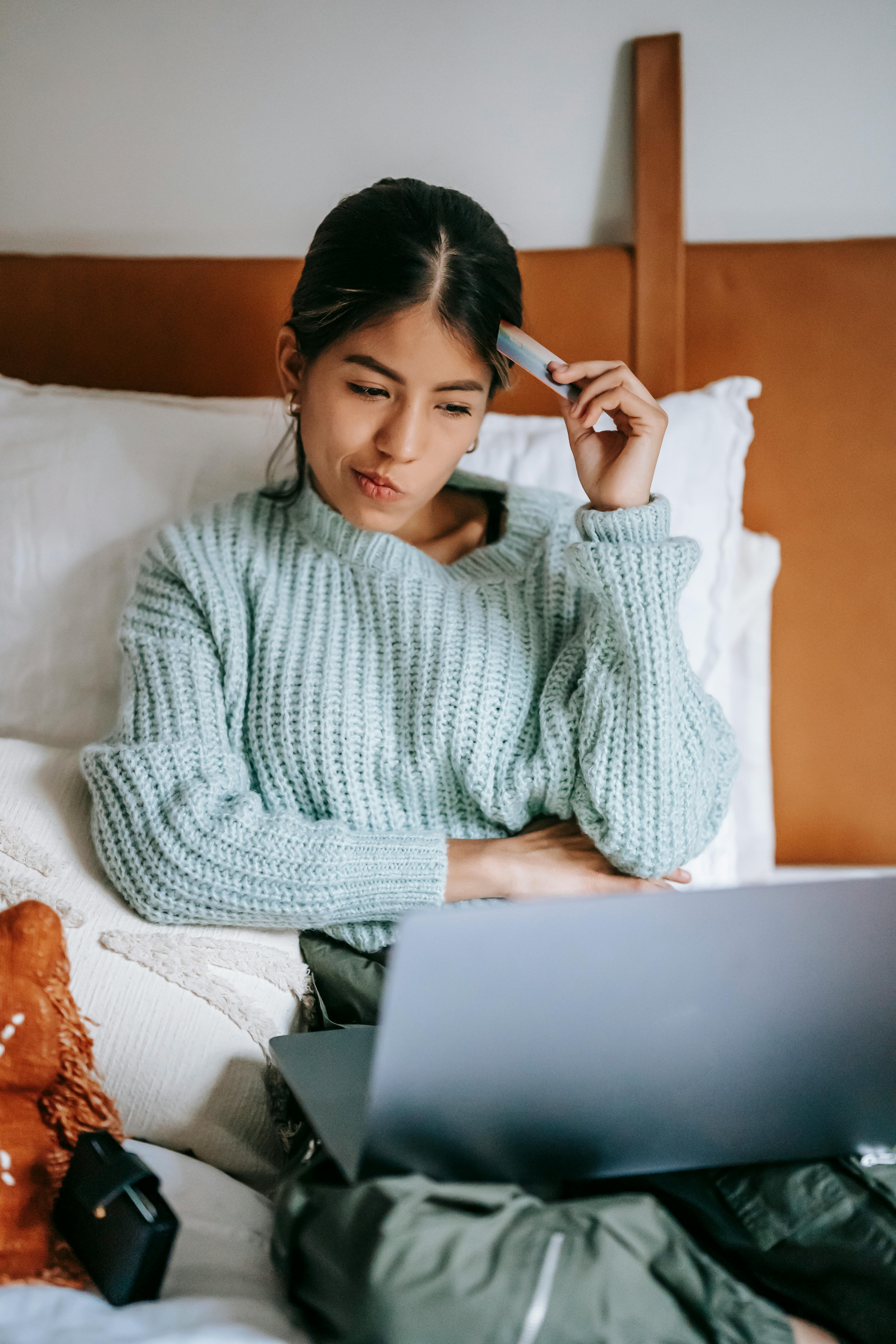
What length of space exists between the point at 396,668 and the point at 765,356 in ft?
2.45

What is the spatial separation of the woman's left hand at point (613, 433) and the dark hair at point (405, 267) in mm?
100

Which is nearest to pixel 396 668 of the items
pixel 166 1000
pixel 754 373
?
pixel 166 1000

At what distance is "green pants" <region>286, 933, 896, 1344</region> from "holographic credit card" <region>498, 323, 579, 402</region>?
2.42 ft

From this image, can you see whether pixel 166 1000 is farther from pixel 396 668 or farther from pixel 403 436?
pixel 403 436

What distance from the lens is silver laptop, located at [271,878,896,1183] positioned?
1.68ft

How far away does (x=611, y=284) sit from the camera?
135 centimetres

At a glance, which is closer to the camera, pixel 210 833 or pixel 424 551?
pixel 210 833

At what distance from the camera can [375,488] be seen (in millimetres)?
977

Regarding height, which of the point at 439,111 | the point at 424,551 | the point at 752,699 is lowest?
the point at 752,699

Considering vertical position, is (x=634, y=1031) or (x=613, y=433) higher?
(x=613, y=433)

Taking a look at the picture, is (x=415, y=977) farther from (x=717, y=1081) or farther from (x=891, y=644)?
(x=891, y=644)

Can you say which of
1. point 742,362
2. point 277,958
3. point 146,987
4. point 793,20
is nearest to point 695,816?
point 277,958

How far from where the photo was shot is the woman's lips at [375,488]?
3.19 ft

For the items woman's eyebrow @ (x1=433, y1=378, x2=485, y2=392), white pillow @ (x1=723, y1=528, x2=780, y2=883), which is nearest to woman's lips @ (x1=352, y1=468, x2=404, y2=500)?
woman's eyebrow @ (x1=433, y1=378, x2=485, y2=392)
